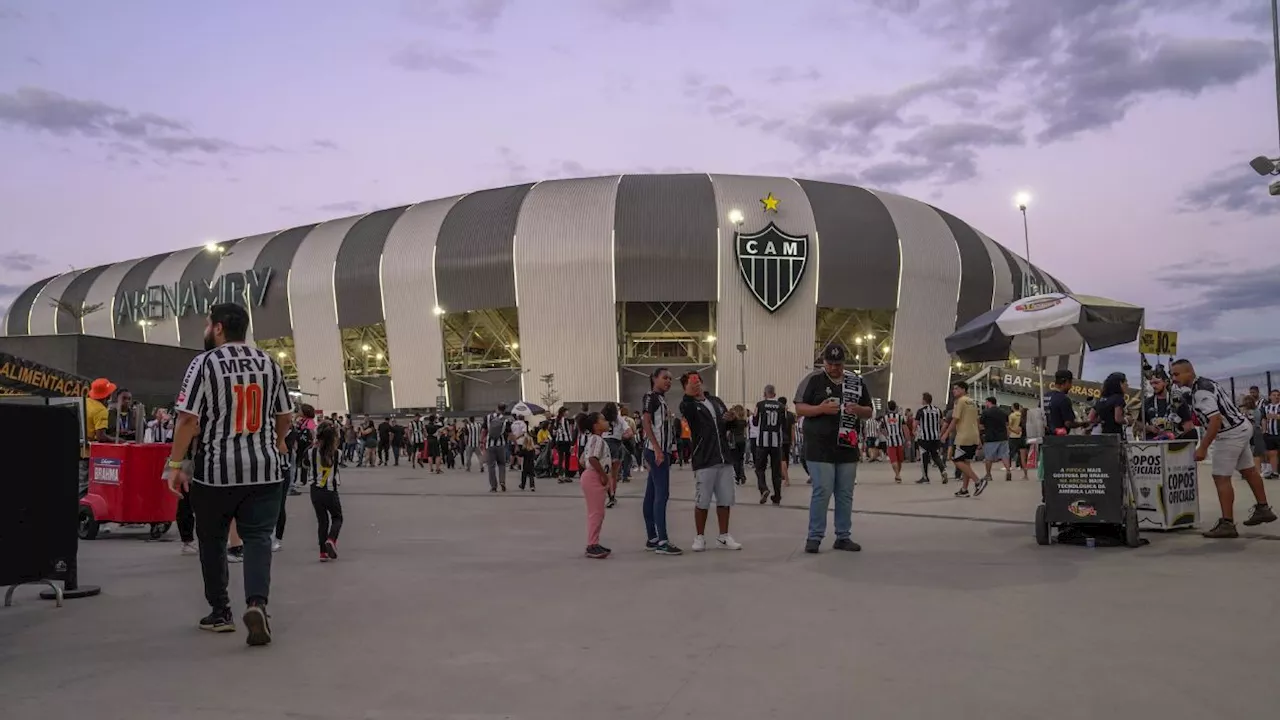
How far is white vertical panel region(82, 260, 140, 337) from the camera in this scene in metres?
65.5

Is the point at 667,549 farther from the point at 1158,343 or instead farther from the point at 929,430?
the point at 929,430

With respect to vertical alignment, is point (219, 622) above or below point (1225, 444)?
below

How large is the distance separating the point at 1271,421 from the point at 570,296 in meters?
33.4

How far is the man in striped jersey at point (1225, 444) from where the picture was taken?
27.6 feet

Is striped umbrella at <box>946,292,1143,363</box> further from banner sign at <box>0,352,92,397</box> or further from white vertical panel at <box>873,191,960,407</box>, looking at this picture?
white vertical panel at <box>873,191,960,407</box>

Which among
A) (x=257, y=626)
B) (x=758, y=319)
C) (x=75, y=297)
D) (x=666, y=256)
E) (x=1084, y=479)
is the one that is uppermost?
(x=75, y=297)

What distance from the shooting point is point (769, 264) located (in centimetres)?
4700

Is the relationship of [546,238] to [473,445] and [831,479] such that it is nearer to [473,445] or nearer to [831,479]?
[473,445]

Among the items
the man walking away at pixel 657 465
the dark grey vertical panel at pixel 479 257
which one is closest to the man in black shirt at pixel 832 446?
the man walking away at pixel 657 465

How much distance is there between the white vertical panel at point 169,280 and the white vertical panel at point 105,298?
4.21 metres

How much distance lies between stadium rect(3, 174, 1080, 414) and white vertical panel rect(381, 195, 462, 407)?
106 millimetres

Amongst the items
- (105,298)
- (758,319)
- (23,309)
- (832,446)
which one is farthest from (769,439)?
(23,309)

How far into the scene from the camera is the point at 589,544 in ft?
27.8

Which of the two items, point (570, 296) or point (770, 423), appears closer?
point (770, 423)
